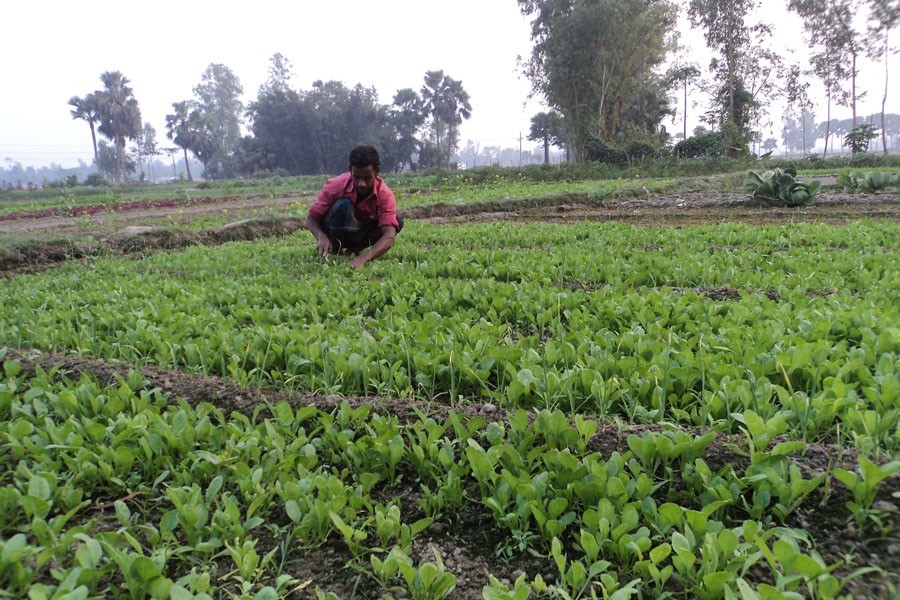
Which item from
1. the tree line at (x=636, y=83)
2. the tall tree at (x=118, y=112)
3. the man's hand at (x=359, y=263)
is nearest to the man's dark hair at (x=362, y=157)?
the man's hand at (x=359, y=263)

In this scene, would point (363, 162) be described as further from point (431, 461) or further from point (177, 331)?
point (431, 461)

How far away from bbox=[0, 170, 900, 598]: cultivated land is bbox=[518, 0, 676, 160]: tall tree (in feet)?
105

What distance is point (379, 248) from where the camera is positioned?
5410mm

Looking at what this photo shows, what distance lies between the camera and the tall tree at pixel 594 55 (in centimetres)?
3128

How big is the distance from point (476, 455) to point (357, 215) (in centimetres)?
475

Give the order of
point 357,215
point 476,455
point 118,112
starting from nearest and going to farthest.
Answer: point 476,455
point 357,215
point 118,112

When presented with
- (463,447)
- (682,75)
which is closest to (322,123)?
(682,75)

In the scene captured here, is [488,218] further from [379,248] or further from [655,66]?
[655,66]

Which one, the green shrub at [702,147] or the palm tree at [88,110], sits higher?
the palm tree at [88,110]

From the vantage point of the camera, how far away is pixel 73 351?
2.95 meters

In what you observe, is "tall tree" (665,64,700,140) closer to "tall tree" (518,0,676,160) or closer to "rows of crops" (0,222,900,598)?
"tall tree" (518,0,676,160)

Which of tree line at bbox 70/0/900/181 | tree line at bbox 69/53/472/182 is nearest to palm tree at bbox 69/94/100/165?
tree line at bbox 69/53/472/182

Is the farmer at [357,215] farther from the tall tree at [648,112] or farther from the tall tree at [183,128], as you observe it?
the tall tree at [183,128]

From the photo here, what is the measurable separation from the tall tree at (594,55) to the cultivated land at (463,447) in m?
32.1
